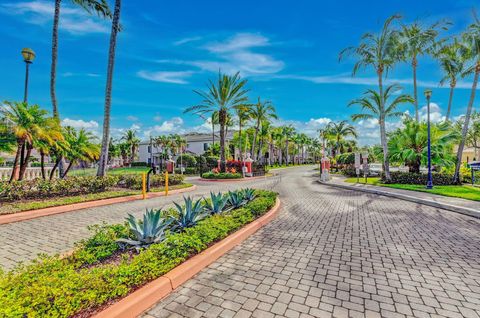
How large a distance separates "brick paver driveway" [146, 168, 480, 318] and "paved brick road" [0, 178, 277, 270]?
3.61 meters

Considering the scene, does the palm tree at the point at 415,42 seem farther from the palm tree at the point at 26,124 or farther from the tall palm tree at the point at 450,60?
the palm tree at the point at 26,124

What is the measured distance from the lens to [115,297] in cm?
308

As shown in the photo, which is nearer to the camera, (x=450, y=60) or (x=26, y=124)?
(x=26, y=124)

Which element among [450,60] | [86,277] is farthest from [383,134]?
[86,277]

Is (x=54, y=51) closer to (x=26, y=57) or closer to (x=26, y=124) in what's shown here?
(x=26, y=57)

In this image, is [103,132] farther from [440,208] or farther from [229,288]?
[440,208]

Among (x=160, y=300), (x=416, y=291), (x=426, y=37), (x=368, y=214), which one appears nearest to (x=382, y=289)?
(x=416, y=291)

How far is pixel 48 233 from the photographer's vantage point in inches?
258

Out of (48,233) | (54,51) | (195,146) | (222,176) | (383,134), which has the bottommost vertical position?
(48,233)

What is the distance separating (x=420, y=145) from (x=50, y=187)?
23.7m

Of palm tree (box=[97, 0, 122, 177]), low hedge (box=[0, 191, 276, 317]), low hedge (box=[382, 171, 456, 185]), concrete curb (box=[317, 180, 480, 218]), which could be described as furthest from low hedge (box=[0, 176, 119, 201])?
low hedge (box=[382, 171, 456, 185])

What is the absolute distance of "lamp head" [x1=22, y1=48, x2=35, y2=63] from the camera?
524 inches

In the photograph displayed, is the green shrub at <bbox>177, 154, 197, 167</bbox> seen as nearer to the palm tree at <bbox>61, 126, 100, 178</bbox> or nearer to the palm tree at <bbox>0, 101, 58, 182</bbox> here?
the palm tree at <bbox>61, 126, 100, 178</bbox>

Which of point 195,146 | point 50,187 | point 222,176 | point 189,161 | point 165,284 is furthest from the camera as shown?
point 195,146
